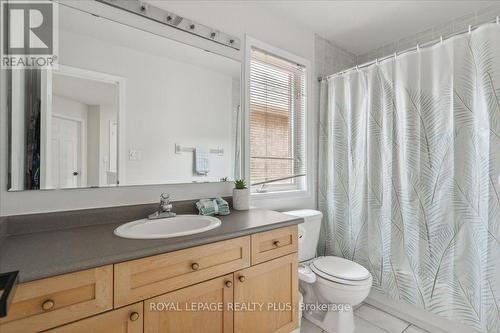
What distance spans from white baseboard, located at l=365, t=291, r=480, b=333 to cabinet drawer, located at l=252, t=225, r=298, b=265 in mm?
1113

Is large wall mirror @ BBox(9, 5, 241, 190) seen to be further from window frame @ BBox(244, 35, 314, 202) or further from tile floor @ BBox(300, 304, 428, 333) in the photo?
tile floor @ BBox(300, 304, 428, 333)

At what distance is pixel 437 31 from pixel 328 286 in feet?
7.79

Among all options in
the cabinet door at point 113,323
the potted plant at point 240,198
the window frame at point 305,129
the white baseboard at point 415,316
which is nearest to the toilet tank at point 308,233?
the window frame at point 305,129

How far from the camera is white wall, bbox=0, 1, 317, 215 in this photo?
1094 mm

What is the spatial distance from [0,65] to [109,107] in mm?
431

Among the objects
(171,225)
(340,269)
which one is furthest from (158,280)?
(340,269)

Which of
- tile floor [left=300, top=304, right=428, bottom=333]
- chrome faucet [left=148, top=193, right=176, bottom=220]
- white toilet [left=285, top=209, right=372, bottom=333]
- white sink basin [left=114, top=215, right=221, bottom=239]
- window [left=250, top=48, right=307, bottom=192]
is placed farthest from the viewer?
window [left=250, top=48, right=307, bottom=192]

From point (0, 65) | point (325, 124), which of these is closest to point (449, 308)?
point (325, 124)

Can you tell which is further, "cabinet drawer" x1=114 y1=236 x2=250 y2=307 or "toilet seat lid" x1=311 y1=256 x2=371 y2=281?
"toilet seat lid" x1=311 y1=256 x2=371 y2=281

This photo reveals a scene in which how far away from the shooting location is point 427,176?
1.62 metres

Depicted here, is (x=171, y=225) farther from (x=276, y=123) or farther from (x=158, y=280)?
(x=276, y=123)

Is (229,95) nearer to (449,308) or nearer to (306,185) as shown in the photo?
(306,185)

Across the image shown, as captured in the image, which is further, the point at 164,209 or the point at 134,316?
the point at 164,209

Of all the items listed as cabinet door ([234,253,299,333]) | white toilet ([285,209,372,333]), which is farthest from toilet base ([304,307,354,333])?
cabinet door ([234,253,299,333])
